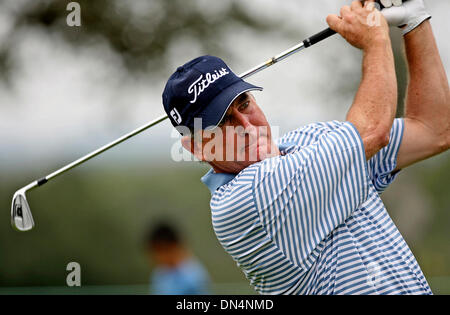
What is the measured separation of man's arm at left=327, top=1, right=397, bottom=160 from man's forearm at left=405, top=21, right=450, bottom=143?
0.90ft

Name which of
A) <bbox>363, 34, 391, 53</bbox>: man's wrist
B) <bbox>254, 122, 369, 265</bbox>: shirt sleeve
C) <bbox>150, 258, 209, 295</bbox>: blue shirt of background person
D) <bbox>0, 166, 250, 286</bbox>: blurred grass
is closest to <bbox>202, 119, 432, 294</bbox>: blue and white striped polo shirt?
<bbox>254, 122, 369, 265</bbox>: shirt sleeve

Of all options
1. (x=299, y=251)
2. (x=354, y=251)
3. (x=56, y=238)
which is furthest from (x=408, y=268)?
(x=56, y=238)

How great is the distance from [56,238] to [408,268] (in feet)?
16.9

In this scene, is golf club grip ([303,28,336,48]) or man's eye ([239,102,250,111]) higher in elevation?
golf club grip ([303,28,336,48])

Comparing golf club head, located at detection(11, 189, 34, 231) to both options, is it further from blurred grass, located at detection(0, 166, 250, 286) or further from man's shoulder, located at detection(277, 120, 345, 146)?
blurred grass, located at detection(0, 166, 250, 286)

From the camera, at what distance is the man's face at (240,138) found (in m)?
2.07

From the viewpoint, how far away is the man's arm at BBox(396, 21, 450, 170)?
2119mm

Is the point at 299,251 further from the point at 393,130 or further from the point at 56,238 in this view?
the point at 56,238

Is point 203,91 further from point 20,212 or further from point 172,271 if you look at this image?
point 172,271

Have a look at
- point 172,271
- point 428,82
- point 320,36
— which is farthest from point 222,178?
point 172,271

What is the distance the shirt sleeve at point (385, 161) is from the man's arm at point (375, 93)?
0.77 ft

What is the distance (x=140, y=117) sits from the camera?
219 inches

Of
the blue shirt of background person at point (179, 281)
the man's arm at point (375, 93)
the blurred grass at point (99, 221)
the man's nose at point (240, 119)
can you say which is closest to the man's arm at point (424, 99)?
the man's arm at point (375, 93)

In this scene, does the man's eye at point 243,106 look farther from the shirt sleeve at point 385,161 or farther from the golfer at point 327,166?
the shirt sleeve at point 385,161
